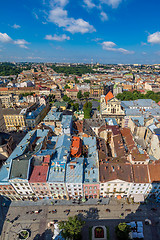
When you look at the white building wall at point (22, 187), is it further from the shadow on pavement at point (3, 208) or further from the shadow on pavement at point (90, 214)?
the shadow on pavement at point (90, 214)

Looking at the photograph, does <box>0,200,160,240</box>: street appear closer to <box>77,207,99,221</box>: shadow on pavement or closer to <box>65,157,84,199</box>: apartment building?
<box>77,207,99,221</box>: shadow on pavement

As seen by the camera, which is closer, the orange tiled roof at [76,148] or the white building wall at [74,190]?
the white building wall at [74,190]

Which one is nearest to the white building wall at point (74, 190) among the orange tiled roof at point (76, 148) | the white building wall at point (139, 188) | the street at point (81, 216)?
the street at point (81, 216)

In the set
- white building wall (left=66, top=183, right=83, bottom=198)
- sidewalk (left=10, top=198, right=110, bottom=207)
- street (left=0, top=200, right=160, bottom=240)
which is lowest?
street (left=0, top=200, right=160, bottom=240)

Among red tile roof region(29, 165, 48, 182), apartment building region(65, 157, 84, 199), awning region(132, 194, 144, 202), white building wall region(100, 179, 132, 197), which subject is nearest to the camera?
apartment building region(65, 157, 84, 199)

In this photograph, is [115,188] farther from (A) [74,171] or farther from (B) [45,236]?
(B) [45,236]

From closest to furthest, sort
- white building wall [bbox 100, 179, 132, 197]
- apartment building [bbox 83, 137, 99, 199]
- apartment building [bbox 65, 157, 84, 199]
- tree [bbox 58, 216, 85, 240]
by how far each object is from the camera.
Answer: tree [bbox 58, 216, 85, 240]
apartment building [bbox 65, 157, 84, 199]
apartment building [bbox 83, 137, 99, 199]
white building wall [bbox 100, 179, 132, 197]

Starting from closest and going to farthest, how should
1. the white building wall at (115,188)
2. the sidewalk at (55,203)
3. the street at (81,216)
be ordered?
the street at (81,216), the white building wall at (115,188), the sidewalk at (55,203)

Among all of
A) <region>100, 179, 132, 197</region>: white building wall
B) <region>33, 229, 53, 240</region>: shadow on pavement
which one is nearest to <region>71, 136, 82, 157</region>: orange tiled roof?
<region>100, 179, 132, 197</region>: white building wall

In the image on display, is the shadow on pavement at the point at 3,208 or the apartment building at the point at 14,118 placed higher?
the apartment building at the point at 14,118
